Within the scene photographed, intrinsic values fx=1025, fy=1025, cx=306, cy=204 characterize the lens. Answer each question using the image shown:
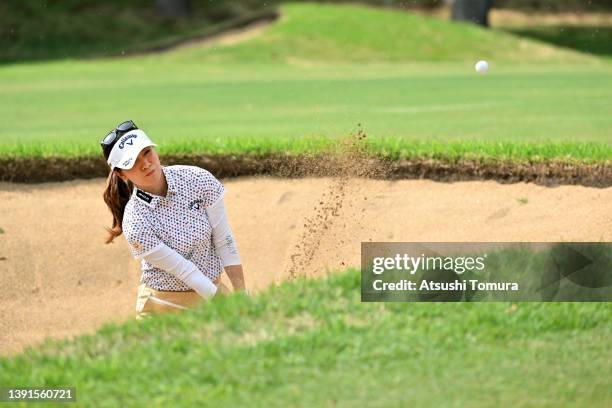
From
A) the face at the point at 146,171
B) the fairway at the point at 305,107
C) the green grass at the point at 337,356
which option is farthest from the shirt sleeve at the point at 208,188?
the fairway at the point at 305,107

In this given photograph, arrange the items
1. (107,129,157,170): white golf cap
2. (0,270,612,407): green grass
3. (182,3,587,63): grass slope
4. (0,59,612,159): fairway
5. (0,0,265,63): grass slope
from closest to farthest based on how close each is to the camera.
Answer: (0,270,612,407): green grass → (107,129,157,170): white golf cap → (0,59,612,159): fairway → (182,3,587,63): grass slope → (0,0,265,63): grass slope

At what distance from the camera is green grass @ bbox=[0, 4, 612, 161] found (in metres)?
9.42

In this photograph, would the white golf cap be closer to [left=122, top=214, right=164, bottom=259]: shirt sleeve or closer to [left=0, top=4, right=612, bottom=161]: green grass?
[left=122, top=214, right=164, bottom=259]: shirt sleeve

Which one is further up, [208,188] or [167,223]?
[208,188]

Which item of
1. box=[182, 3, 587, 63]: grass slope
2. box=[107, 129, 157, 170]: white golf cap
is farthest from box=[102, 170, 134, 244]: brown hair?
box=[182, 3, 587, 63]: grass slope


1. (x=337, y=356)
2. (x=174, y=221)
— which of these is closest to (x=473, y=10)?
(x=174, y=221)

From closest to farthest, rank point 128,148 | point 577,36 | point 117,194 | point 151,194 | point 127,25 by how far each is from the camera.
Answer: point 128,148
point 151,194
point 117,194
point 127,25
point 577,36

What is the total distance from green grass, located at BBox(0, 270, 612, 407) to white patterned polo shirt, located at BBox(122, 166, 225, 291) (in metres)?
0.99

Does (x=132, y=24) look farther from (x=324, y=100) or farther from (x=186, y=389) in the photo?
(x=186, y=389)

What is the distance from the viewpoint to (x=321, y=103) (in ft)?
46.5

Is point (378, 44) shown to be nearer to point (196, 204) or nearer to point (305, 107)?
point (305, 107)

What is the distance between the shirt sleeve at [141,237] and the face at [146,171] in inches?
8.5

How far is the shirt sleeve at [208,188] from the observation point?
20.2 ft

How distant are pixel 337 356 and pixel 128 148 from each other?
78.8 inches
